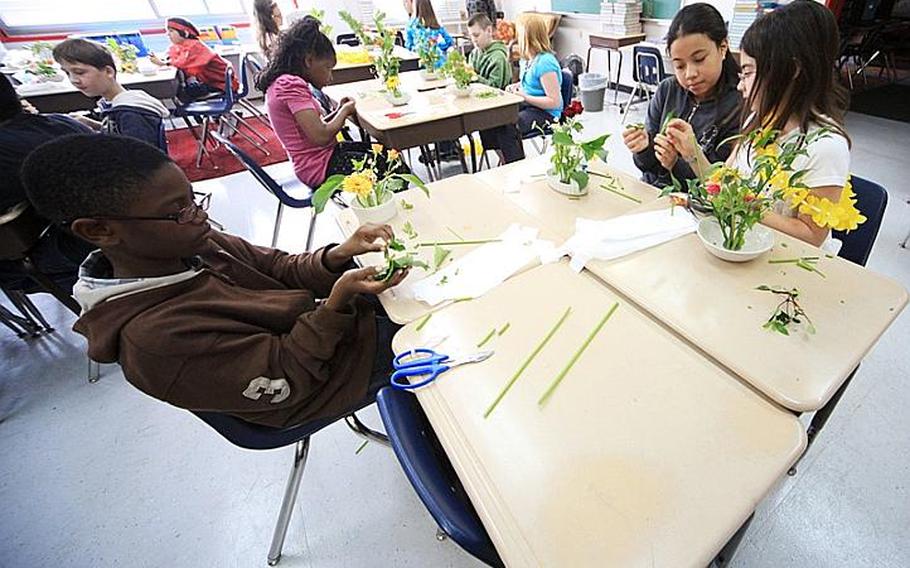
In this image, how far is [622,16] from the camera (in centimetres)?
417

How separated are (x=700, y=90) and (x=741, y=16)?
9.00 ft

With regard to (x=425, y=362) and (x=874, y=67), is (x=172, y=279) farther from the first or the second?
(x=874, y=67)

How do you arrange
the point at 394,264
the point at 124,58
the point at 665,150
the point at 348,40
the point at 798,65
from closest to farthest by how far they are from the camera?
the point at 394,264, the point at 798,65, the point at 665,150, the point at 124,58, the point at 348,40

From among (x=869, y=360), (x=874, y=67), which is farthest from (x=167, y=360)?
(x=874, y=67)

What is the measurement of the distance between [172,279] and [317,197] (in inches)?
16.4

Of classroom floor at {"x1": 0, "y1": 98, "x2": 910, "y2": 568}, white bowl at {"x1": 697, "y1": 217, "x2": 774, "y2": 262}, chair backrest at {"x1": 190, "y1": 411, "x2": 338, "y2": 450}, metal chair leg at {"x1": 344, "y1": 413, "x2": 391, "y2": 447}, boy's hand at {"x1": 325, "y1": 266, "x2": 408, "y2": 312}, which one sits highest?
boy's hand at {"x1": 325, "y1": 266, "x2": 408, "y2": 312}

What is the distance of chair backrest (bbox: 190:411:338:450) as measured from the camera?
2.83ft

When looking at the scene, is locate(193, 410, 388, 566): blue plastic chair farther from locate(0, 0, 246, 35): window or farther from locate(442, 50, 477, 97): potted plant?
locate(0, 0, 246, 35): window

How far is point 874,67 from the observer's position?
5273 millimetres

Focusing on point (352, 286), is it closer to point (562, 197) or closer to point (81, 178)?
point (81, 178)

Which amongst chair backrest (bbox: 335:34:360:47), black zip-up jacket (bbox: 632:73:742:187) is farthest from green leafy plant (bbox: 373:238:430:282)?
chair backrest (bbox: 335:34:360:47)

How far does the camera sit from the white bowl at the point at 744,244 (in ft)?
3.10

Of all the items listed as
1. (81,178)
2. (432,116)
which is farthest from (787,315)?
(432,116)

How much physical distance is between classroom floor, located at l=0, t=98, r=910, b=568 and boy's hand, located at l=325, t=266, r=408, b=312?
2.60 ft
